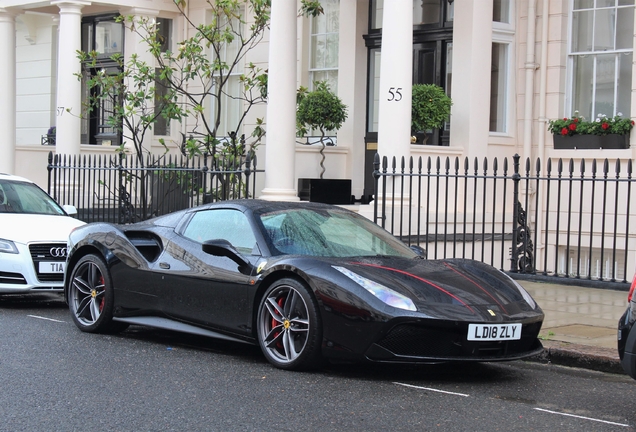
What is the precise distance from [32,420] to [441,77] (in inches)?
483

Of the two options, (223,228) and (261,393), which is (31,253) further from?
(261,393)

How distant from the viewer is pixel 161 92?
20.8 metres

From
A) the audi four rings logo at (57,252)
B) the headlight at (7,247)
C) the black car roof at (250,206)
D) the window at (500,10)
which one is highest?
the window at (500,10)

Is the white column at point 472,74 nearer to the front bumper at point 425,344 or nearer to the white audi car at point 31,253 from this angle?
the white audi car at point 31,253

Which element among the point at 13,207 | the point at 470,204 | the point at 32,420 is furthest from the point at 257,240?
the point at 470,204

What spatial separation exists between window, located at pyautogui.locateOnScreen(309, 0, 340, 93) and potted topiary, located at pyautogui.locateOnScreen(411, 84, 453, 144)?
3262mm

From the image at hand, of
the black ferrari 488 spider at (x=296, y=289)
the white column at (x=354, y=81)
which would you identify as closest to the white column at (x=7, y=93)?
the white column at (x=354, y=81)

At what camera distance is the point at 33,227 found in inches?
418

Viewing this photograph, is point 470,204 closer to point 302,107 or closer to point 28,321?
point 302,107

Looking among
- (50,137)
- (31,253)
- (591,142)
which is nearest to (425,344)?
(31,253)

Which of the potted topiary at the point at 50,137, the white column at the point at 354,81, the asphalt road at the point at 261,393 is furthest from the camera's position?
the potted topiary at the point at 50,137

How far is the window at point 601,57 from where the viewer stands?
1502 cm

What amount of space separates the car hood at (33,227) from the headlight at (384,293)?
4.92m

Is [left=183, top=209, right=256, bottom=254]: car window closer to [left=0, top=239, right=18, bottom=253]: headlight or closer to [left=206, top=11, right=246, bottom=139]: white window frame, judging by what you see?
[left=0, top=239, right=18, bottom=253]: headlight
